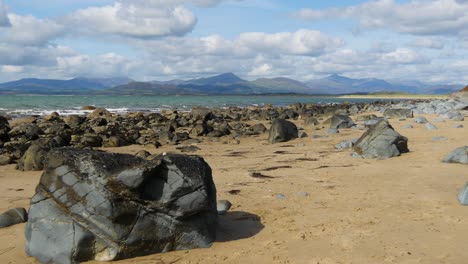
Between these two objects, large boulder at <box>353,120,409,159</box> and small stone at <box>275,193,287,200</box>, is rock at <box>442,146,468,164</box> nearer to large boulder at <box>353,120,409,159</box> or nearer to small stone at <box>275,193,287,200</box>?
large boulder at <box>353,120,409,159</box>

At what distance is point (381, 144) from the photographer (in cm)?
1217

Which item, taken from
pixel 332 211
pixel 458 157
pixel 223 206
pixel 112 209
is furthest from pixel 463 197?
pixel 112 209

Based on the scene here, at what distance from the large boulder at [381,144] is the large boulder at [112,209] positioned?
7480 mm

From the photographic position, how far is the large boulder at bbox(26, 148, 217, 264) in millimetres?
5379

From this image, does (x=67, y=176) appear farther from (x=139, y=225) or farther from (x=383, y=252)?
(x=383, y=252)

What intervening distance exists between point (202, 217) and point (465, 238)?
11.9 ft

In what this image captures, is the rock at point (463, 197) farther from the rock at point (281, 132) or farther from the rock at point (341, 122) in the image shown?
the rock at point (341, 122)

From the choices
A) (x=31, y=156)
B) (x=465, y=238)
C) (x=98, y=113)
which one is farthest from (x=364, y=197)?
(x=98, y=113)

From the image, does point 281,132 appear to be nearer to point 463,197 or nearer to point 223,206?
point 223,206

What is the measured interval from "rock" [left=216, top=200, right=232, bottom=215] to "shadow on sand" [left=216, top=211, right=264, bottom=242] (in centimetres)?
11

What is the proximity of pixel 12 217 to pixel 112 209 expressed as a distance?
8.78 ft

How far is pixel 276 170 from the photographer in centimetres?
1120

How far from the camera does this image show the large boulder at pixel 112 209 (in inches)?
212

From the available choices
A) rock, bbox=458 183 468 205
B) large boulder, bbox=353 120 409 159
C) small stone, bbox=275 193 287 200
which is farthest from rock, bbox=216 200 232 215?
large boulder, bbox=353 120 409 159
